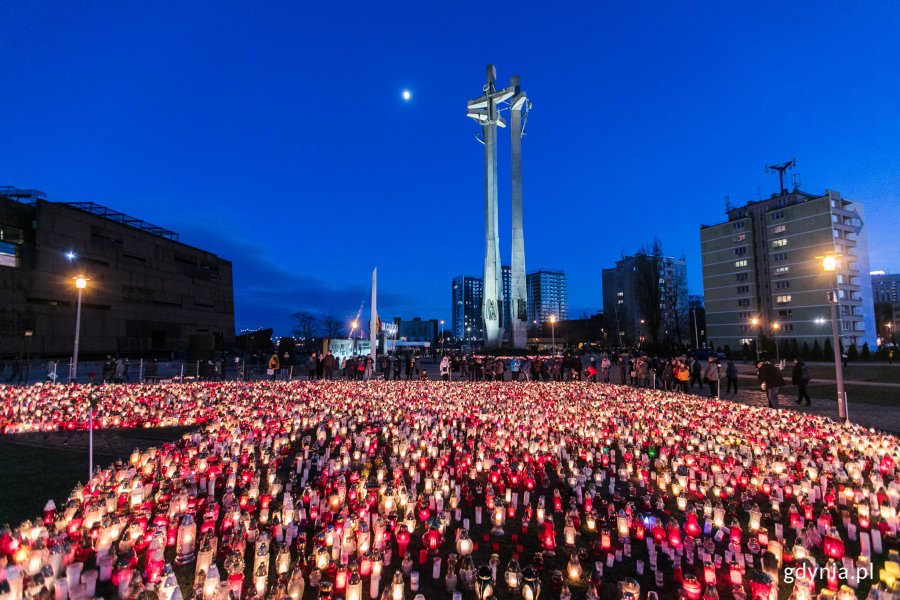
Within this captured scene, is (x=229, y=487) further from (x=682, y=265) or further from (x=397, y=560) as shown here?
(x=682, y=265)

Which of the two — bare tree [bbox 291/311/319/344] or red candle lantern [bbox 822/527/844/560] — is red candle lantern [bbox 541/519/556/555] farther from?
bare tree [bbox 291/311/319/344]

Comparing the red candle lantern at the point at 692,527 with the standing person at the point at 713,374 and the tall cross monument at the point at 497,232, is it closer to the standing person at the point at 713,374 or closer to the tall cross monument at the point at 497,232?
the standing person at the point at 713,374

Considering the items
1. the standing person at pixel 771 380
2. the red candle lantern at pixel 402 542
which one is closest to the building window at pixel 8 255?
the red candle lantern at pixel 402 542

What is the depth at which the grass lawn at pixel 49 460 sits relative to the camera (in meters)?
6.90

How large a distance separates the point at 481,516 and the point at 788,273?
90328mm

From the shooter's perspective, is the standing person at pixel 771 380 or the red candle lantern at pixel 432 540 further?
the standing person at pixel 771 380

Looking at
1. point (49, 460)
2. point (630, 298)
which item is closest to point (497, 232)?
point (49, 460)

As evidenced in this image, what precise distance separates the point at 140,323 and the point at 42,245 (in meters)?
14.5

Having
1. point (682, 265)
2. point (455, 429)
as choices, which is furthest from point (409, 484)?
point (682, 265)

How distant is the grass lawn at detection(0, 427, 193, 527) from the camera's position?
6.90 metres

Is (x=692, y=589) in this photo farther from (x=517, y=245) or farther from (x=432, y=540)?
(x=517, y=245)

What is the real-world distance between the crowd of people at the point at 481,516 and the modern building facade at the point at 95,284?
97.9 feet

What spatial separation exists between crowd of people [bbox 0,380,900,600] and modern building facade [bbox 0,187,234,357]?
2984 cm

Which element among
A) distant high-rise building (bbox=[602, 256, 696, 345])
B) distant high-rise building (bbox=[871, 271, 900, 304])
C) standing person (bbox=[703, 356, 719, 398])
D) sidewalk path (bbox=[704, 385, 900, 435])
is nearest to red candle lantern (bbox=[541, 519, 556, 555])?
sidewalk path (bbox=[704, 385, 900, 435])
